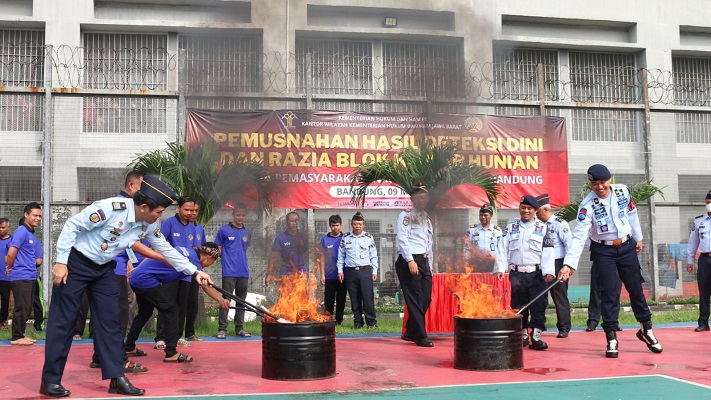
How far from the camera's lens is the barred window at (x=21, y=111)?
11234mm

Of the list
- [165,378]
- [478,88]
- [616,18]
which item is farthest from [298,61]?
[616,18]

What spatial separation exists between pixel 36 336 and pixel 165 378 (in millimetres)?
4097

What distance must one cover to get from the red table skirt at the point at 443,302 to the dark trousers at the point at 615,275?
6.63ft

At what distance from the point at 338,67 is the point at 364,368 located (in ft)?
21.7

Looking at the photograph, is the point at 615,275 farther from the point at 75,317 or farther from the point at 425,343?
the point at 75,317

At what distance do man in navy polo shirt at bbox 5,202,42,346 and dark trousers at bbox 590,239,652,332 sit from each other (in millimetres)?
6955

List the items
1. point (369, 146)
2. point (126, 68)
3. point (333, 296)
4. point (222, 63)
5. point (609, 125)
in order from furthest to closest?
point (609, 125) < point (369, 146) < point (126, 68) < point (333, 296) < point (222, 63)

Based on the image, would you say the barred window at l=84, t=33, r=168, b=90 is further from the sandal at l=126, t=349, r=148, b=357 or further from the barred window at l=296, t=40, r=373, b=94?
the sandal at l=126, t=349, r=148, b=357

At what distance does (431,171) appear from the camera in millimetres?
10375

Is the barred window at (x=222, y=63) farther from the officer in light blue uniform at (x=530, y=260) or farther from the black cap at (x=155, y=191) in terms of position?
the officer in light blue uniform at (x=530, y=260)

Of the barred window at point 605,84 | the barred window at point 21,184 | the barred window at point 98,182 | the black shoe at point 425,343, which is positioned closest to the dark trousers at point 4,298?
the barred window at point 21,184

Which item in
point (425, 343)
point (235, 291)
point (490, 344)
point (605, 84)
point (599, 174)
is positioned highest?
point (605, 84)

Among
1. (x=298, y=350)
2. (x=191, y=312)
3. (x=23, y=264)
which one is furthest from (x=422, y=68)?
(x=23, y=264)

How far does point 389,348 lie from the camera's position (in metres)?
8.11
